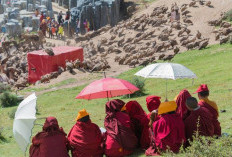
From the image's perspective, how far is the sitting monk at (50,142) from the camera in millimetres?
8055

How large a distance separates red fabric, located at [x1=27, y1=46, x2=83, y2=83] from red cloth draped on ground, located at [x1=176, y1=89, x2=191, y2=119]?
18.1 meters

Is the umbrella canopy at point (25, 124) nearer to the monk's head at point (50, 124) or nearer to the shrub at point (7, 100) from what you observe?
the monk's head at point (50, 124)

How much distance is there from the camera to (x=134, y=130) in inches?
353

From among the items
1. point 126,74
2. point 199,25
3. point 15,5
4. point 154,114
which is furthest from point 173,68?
point 15,5

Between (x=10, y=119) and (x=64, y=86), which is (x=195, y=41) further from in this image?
(x=10, y=119)

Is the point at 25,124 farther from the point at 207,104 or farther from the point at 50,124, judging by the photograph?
the point at 207,104

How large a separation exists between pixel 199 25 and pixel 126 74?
9.93 m

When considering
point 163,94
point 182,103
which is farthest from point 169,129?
point 163,94

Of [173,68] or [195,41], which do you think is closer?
[173,68]

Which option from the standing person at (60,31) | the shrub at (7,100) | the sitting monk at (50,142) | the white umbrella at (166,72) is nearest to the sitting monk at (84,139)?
the sitting monk at (50,142)

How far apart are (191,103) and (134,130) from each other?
5.31ft

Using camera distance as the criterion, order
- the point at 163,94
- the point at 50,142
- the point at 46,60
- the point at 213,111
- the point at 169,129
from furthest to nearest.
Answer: the point at 46,60
the point at 163,94
the point at 213,111
the point at 50,142
the point at 169,129

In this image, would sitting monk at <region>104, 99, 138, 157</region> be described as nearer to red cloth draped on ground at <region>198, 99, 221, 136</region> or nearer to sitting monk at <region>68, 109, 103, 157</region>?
sitting monk at <region>68, 109, 103, 157</region>

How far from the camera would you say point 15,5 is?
5094cm
